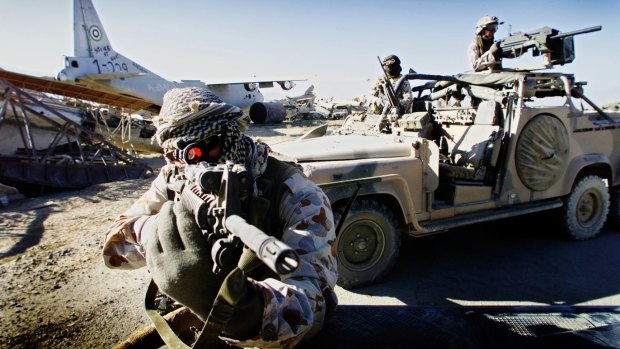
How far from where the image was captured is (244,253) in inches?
45.8

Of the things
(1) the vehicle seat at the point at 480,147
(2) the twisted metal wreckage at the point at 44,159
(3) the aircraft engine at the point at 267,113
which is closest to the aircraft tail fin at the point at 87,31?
(3) the aircraft engine at the point at 267,113

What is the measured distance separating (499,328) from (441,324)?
0.22 meters

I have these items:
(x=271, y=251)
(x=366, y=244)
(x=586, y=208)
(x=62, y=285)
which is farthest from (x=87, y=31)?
(x=271, y=251)

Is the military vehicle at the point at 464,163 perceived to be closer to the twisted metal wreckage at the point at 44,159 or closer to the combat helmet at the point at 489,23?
the combat helmet at the point at 489,23

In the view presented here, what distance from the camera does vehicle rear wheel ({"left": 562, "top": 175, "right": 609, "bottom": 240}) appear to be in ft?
17.0

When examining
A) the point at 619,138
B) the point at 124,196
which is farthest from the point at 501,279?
the point at 124,196

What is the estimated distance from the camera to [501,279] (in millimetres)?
4254

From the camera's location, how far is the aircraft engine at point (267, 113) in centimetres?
2184

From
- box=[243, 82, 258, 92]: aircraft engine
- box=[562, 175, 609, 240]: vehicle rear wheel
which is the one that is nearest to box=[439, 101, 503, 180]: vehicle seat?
box=[562, 175, 609, 240]: vehicle rear wheel

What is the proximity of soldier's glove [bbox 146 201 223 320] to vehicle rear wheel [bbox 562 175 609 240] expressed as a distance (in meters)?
5.14

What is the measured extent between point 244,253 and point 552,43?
554 cm

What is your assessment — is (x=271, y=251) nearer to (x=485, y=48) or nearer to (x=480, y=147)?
(x=480, y=147)

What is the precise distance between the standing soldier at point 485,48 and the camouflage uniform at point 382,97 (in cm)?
103

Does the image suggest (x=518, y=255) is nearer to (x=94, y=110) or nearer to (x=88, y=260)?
(x=88, y=260)
